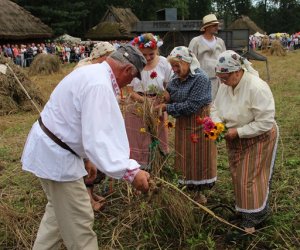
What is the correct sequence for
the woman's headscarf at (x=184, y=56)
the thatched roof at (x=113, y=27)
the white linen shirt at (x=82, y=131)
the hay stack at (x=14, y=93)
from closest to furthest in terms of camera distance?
the white linen shirt at (x=82, y=131)
the woman's headscarf at (x=184, y=56)
the hay stack at (x=14, y=93)
the thatched roof at (x=113, y=27)

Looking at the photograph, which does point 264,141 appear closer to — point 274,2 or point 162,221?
point 162,221

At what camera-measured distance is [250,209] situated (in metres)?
3.39

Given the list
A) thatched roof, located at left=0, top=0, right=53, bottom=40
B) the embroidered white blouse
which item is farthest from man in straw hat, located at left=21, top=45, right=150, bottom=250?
thatched roof, located at left=0, top=0, right=53, bottom=40

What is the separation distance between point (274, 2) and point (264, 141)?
71.9 meters

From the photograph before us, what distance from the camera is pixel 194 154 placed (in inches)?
164

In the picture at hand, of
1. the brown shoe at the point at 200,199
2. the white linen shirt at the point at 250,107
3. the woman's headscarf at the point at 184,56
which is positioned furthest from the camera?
the brown shoe at the point at 200,199

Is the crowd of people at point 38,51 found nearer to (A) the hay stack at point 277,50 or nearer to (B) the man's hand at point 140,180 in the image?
(A) the hay stack at point 277,50

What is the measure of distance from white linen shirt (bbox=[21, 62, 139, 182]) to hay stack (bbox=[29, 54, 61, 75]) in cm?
1502

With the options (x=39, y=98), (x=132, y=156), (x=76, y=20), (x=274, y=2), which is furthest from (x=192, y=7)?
(x=132, y=156)

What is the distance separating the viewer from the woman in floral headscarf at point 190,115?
3.99 m

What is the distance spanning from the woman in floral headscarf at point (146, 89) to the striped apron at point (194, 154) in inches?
7.4

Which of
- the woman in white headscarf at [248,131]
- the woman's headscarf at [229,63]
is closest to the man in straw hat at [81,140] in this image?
the woman's headscarf at [229,63]

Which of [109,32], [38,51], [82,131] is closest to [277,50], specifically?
[38,51]

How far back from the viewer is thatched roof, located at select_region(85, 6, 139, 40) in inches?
A: 1583
